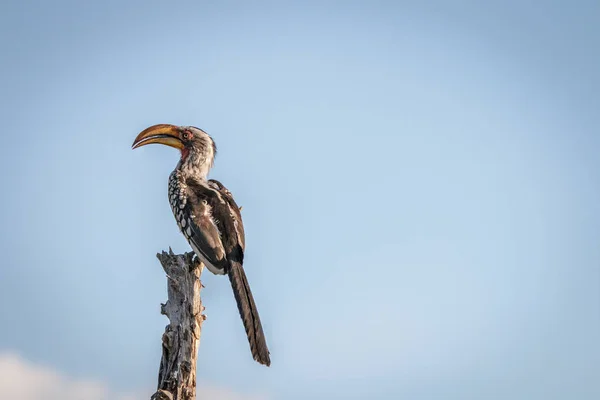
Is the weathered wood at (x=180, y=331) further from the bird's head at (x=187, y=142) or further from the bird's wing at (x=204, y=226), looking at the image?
the bird's head at (x=187, y=142)

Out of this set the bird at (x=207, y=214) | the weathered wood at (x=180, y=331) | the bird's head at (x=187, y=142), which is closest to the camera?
the weathered wood at (x=180, y=331)

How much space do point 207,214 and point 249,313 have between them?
60.8 inches

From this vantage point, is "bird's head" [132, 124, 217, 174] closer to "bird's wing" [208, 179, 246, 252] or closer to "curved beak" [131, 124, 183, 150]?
"curved beak" [131, 124, 183, 150]

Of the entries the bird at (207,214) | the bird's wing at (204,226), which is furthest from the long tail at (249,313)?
the bird's wing at (204,226)

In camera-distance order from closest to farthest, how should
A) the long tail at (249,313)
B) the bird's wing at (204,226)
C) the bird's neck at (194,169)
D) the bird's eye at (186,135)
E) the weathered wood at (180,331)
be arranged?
the weathered wood at (180,331)
the long tail at (249,313)
the bird's wing at (204,226)
the bird's neck at (194,169)
the bird's eye at (186,135)

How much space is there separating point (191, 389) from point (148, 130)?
14.0ft

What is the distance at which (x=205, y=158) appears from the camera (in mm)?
9625

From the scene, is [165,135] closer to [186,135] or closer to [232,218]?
[186,135]

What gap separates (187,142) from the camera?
9719mm

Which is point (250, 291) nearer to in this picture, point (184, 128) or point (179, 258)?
point (179, 258)

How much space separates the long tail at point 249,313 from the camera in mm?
6867

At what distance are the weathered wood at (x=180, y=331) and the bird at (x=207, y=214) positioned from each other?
0.45 m

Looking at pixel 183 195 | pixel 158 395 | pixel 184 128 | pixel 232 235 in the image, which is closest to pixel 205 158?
pixel 184 128

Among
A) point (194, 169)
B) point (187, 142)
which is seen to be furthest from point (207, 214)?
point (187, 142)
